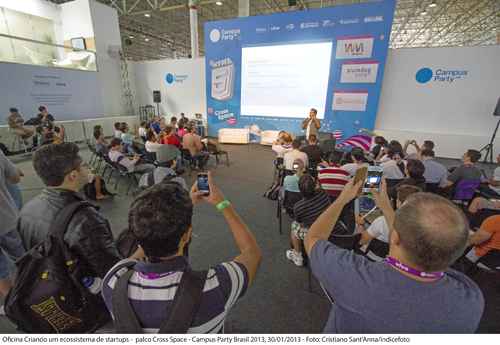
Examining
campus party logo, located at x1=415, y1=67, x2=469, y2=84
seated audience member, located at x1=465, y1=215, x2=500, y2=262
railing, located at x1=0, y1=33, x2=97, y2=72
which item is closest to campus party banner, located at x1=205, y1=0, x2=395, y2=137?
campus party logo, located at x1=415, y1=67, x2=469, y2=84

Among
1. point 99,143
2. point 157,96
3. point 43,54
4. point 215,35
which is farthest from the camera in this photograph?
point 157,96

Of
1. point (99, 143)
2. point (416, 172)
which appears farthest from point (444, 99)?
point (99, 143)

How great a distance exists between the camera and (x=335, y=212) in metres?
0.96

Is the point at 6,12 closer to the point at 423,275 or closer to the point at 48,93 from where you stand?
the point at 48,93

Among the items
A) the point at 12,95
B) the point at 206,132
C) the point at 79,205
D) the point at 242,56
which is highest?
the point at 242,56

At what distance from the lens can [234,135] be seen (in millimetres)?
8719

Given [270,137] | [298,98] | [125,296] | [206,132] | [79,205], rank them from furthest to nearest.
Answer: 1. [206,132]
2. [270,137]
3. [298,98]
4. [79,205]
5. [125,296]

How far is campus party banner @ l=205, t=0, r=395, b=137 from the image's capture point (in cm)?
650

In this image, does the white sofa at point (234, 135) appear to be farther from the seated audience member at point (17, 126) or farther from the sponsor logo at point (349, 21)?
the seated audience member at point (17, 126)

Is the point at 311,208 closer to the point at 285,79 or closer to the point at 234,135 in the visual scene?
the point at 285,79

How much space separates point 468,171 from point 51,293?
4.42 m
